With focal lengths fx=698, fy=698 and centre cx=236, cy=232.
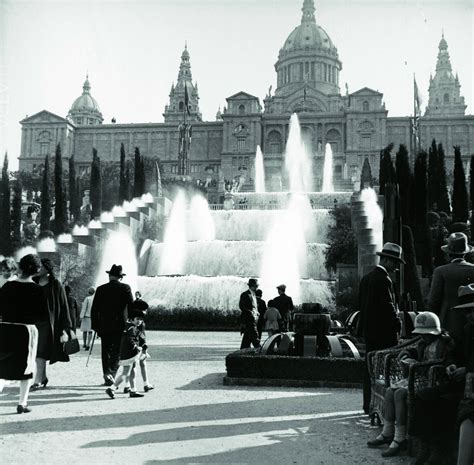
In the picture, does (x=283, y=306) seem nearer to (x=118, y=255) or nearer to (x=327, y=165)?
(x=118, y=255)

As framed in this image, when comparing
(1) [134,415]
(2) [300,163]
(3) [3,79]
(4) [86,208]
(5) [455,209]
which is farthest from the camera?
(2) [300,163]

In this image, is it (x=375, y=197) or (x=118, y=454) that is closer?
(x=118, y=454)

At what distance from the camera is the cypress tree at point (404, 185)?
3038 centimetres

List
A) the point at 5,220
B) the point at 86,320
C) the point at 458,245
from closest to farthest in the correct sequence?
the point at 458,245 → the point at 86,320 → the point at 5,220

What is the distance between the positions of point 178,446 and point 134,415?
1478 millimetres

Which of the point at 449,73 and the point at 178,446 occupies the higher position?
the point at 449,73

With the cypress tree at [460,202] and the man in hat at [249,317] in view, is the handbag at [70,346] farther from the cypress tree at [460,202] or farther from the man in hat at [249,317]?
the cypress tree at [460,202]

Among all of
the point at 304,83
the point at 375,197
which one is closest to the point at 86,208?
the point at 375,197

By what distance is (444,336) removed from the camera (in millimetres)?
5566

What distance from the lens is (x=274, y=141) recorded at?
88.1 metres

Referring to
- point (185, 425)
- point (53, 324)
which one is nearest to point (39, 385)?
point (53, 324)

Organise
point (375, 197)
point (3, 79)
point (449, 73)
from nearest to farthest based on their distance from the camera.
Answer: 1. point (3, 79)
2. point (375, 197)
3. point (449, 73)

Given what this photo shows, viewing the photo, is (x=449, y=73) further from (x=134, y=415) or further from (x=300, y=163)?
(x=134, y=415)

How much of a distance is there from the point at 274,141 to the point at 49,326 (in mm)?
81199
